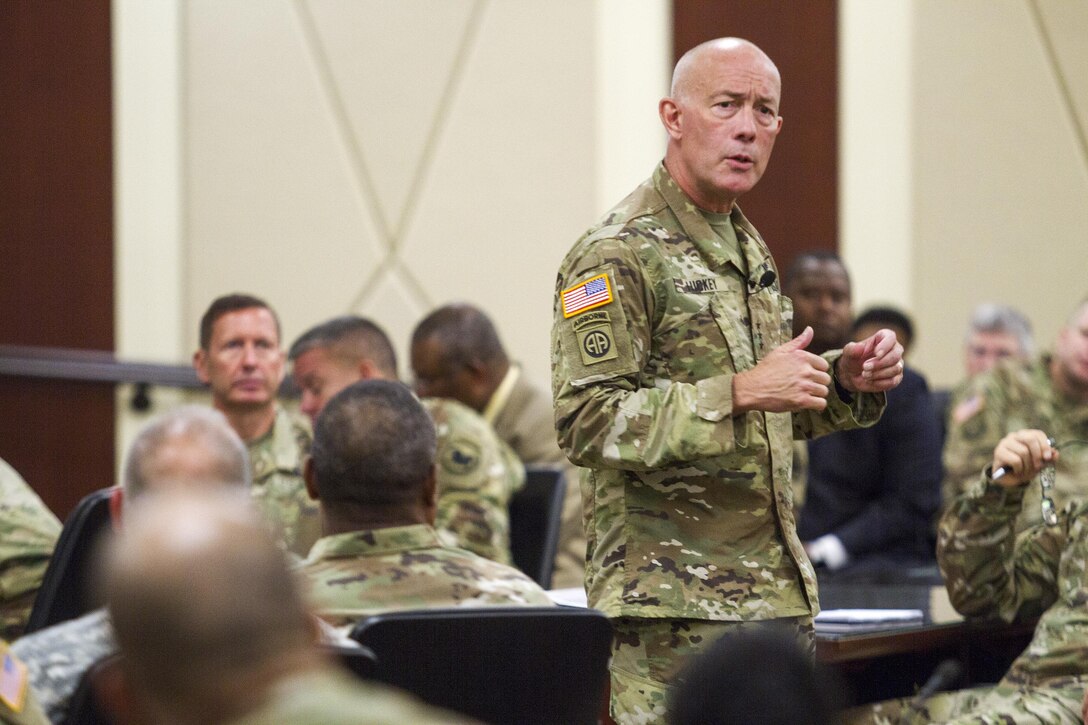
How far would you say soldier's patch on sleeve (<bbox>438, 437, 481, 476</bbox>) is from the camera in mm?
3338

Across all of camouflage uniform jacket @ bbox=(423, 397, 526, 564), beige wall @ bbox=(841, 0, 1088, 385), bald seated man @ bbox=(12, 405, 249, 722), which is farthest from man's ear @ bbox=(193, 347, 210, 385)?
beige wall @ bbox=(841, 0, 1088, 385)

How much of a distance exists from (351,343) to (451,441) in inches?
17.0

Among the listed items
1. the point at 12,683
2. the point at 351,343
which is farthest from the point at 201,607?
the point at 351,343

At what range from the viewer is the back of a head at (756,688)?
2.93ft

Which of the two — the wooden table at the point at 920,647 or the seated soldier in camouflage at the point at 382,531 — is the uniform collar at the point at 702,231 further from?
the wooden table at the point at 920,647

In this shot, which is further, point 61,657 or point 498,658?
point 498,658

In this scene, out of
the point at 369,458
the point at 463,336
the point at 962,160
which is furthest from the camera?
the point at 962,160

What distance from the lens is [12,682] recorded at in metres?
1.46

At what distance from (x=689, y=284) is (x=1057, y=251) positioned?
4261 mm

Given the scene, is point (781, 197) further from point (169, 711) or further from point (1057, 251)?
point (169, 711)

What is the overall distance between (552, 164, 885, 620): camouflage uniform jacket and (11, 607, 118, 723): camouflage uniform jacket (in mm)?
674

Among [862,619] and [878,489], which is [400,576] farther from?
[878,489]

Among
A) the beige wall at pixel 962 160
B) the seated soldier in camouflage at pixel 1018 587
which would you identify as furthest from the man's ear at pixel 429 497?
the beige wall at pixel 962 160

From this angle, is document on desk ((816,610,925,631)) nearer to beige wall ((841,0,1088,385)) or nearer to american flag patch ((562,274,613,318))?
american flag patch ((562,274,613,318))
